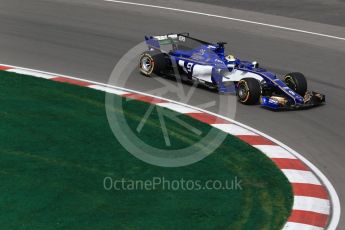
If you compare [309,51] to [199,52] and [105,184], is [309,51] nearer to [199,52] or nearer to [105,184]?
[199,52]

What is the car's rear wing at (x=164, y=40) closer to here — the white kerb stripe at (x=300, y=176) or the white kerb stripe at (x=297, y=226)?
the white kerb stripe at (x=300, y=176)

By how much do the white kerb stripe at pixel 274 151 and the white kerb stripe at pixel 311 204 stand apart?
1.85 m

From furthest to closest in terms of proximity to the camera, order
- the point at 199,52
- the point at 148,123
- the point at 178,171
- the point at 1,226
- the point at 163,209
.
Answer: the point at 199,52 < the point at 148,123 < the point at 178,171 < the point at 163,209 < the point at 1,226

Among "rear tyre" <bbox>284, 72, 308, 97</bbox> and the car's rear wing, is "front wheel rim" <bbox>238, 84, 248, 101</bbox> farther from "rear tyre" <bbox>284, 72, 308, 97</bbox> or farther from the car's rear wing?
the car's rear wing

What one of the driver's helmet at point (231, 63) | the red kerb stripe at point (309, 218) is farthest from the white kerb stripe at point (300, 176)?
the driver's helmet at point (231, 63)

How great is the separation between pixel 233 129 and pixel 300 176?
254cm

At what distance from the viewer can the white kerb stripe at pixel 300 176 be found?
13.2 m

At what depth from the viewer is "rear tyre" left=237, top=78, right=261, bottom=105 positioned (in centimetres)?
1692

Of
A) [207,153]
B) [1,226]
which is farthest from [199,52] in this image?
[1,226]

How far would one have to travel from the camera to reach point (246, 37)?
908 inches

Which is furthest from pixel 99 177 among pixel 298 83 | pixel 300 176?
pixel 298 83

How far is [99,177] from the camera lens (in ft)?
41.3

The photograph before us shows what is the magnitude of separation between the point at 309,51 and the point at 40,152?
10.7 m

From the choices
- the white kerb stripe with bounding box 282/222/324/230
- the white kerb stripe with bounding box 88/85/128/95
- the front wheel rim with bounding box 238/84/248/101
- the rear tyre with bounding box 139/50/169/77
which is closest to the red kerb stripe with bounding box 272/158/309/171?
the white kerb stripe with bounding box 282/222/324/230
